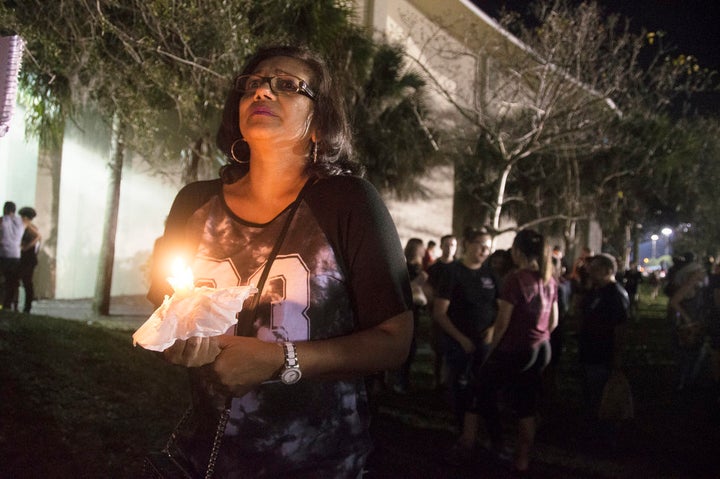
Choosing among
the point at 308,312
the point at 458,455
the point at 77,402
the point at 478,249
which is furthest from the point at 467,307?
the point at 308,312

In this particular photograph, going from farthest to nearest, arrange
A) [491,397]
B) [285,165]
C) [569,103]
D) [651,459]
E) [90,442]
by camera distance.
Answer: [569,103] → [651,459] → [491,397] → [90,442] → [285,165]

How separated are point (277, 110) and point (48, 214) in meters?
12.4

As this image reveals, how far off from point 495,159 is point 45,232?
13035 mm

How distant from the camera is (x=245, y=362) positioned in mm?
1351

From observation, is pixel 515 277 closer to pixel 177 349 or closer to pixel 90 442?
pixel 90 442

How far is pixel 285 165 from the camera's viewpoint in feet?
5.84

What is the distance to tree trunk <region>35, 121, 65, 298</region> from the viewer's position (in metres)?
12.5

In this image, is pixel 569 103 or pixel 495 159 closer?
pixel 569 103

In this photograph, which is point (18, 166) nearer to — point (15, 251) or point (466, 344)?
point (15, 251)

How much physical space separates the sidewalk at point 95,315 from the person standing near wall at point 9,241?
80 centimetres

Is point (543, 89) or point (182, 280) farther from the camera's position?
point (543, 89)

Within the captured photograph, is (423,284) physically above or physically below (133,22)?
below

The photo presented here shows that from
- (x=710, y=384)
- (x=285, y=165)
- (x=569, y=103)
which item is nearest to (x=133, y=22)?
(x=285, y=165)

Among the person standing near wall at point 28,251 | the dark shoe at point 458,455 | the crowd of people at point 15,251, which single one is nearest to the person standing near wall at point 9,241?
the crowd of people at point 15,251
